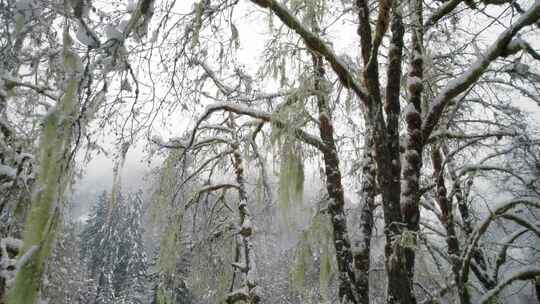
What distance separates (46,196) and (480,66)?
3.05 meters

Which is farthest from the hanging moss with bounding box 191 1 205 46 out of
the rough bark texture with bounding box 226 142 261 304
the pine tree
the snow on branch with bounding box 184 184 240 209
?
the pine tree

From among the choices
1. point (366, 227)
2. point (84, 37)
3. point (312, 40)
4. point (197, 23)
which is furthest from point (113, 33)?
point (366, 227)

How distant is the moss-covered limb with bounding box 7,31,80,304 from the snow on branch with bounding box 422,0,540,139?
9.12 feet

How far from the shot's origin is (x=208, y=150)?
7.04m

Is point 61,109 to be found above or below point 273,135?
below

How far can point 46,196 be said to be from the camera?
61.0 inches

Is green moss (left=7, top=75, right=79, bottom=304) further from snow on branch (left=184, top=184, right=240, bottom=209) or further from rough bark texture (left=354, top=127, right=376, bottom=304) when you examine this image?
snow on branch (left=184, top=184, right=240, bottom=209)

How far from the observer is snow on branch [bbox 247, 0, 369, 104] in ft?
9.23

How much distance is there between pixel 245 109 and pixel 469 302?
319 centimetres

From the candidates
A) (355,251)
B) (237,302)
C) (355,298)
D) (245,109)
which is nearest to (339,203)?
(355,251)

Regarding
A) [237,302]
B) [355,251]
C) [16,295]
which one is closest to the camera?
[16,295]

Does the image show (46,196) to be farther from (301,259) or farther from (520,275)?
(520,275)

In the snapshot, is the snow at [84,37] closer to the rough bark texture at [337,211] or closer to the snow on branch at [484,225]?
the rough bark texture at [337,211]

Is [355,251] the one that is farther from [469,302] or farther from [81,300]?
[81,300]
